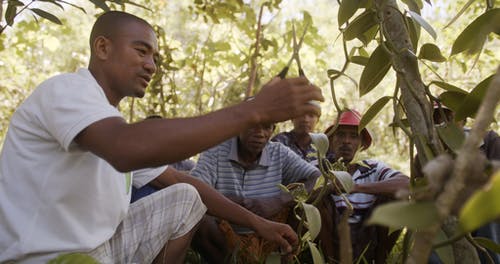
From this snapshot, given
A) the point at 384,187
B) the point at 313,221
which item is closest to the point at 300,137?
the point at 384,187

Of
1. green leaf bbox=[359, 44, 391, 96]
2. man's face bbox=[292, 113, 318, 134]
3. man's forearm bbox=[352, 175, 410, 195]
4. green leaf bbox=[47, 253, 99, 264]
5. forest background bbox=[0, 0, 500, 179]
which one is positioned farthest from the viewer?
forest background bbox=[0, 0, 500, 179]

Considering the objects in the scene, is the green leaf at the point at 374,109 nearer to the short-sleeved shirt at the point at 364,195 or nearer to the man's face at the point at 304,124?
the short-sleeved shirt at the point at 364,195

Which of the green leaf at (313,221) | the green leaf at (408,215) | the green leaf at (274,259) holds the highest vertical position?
the green leaf at (408,215)

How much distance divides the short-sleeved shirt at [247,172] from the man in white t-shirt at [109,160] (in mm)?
566

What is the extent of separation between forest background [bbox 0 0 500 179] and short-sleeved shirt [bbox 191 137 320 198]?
1.19ft

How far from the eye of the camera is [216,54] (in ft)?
14.4

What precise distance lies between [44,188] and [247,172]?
3.93ft

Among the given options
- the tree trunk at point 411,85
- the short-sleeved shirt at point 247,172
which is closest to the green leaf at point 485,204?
the tree trunk at point 411,85

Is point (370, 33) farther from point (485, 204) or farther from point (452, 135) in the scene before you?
point (485, 204)

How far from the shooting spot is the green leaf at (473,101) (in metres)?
0.86

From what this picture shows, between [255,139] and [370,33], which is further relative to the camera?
[255,139]

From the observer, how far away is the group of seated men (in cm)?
191

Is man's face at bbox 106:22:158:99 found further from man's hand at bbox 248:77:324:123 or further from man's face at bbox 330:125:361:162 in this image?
man's face at bbox 330:125:361:162

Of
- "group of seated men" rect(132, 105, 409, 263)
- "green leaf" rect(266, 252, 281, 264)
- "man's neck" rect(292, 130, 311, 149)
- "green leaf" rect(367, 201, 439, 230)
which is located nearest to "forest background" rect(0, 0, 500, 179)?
"group of seated men" rect(132, 105, 409, 263)
